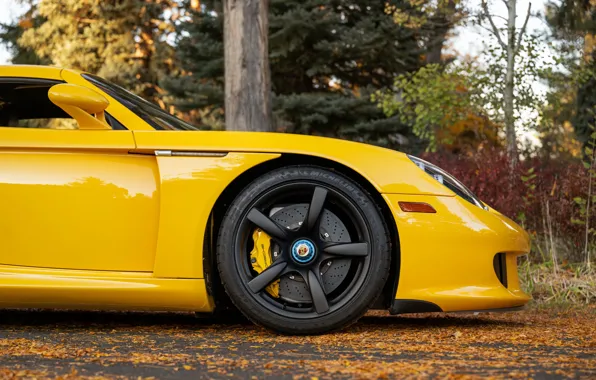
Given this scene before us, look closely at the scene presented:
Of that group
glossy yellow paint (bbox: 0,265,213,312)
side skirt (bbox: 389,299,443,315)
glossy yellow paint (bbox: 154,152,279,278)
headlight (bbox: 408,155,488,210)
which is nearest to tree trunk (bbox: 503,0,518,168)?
headlight (bbox: 408,155,488,210)

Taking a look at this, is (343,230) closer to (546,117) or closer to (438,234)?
(438,234)

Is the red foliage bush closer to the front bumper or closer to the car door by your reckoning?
the front bumper

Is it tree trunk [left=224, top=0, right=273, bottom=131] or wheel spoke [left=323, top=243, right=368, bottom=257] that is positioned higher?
tree trunk [left=224, top=0, right=273, bottom=131]

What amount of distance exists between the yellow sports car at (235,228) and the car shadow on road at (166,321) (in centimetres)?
44

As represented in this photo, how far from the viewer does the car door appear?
3703 mm

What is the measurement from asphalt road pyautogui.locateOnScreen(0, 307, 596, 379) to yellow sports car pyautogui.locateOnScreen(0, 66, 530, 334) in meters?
0.17

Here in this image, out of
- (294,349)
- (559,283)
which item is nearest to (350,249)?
(294,349)

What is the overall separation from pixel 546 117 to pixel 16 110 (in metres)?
9.01

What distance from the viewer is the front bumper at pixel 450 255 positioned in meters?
3.62

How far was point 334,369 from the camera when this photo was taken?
8.87ft

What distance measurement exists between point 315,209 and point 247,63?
5.47m

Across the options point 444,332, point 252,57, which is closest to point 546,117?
point 252,57

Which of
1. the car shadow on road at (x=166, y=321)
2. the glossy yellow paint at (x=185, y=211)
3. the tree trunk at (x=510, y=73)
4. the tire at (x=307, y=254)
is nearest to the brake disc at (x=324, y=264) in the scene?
the tire at (x=307, y=254)

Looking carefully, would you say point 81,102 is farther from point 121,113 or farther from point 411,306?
point 411,306
